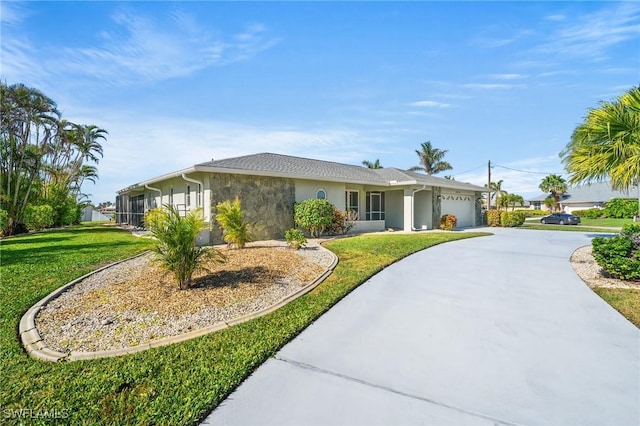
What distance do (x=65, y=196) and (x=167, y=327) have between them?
25739 mm

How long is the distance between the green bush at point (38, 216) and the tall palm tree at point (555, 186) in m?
61.3

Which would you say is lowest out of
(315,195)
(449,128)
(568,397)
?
(568,397)

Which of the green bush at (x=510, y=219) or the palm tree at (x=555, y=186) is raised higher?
the palm tree at (x=555, y=186)

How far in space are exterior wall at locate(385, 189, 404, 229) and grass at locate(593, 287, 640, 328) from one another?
14.2 metres

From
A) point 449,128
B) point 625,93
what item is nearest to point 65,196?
point 449,128

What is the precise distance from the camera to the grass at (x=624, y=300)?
5.07 m

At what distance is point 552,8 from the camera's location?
8.95 metres

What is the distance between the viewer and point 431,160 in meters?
44.4

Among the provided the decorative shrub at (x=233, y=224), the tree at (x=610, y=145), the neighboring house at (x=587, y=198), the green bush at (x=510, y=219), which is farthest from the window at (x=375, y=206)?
the neighboring house at (x=587, y=198)

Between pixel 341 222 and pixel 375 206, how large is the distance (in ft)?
17.6

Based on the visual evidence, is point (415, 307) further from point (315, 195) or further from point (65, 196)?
point (65, 196)

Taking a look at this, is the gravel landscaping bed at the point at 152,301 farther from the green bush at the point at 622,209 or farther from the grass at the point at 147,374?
the green bush at the point at 622,209

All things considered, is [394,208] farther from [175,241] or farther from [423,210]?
[175,241]

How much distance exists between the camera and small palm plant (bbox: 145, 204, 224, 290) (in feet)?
19.5
